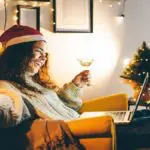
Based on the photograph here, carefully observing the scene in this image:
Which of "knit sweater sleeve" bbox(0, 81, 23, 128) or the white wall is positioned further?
the white wall

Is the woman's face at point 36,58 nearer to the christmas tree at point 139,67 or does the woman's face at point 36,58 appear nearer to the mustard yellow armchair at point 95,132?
the mustard yellow armchair at point 95,132

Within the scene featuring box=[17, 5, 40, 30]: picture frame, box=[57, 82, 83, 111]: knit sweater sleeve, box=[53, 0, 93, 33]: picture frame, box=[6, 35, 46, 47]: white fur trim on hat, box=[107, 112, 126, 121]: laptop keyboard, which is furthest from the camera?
box=[53, 0, 93, 33]: picture frame

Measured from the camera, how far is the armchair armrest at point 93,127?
1917 millimetres

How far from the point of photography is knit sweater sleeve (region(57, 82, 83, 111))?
289 centimetres

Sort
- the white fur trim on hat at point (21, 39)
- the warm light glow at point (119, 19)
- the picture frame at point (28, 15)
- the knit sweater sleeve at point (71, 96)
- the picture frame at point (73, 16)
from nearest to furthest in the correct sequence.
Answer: the white fur trim on hat at point (21, 39)
the knit sweater sleeve at point (71, 96)
the picture frame at point (28, 15)
the picture frame at point (73, 16)
the warm light glow at point (119, 19)

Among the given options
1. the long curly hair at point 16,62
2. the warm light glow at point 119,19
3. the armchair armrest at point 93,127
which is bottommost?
the armchair armrest at point 93,127

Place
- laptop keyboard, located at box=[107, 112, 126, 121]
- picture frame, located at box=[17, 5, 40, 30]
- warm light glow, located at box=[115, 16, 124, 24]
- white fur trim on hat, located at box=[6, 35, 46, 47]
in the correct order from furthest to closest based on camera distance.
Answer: warm light glow, located at box=[115, 16, 124, 24], picture frame, located at box=[17, 5, 40, 30], white fur trim on hat, located at box=[6, 35, 46, 47], laptop keyboard, located at box=[107, 112, 126, 121]

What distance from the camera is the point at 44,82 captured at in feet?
9.07

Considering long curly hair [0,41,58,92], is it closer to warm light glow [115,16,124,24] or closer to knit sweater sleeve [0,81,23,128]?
knit sweater sleeve [0,81,23,128]

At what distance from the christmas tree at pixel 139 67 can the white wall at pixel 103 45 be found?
1.29 feet

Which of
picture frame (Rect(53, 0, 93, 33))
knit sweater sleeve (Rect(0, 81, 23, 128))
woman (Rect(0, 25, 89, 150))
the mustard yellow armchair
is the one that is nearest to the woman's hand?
woman (Rect(0, 25, 89, 150))

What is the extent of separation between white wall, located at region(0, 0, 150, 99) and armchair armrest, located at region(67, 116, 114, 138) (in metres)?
Result: 1.56

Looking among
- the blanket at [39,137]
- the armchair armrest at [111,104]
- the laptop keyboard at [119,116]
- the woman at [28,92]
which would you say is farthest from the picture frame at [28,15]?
the blanket at [39,137]

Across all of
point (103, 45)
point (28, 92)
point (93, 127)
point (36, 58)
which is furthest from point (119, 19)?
point (93, 127)
